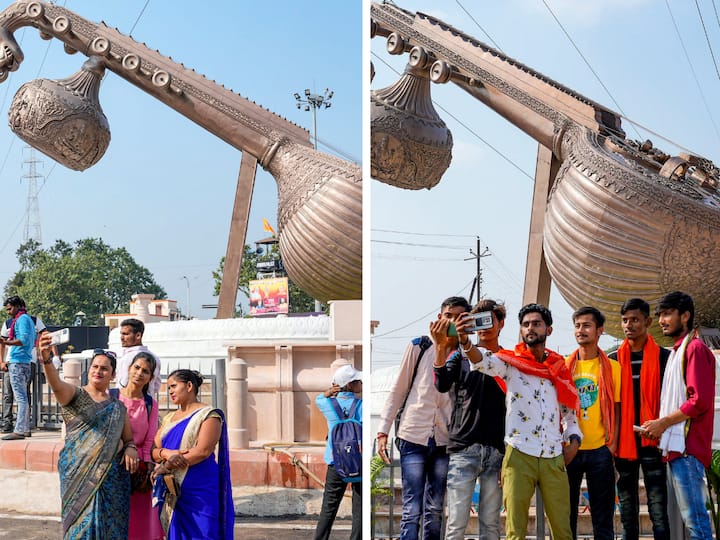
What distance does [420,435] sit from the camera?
337cm

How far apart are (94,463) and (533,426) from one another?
1.71 meters

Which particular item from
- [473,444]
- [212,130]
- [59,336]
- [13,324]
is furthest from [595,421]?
[212,130]

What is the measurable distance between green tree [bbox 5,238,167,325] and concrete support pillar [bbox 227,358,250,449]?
36.1 meters

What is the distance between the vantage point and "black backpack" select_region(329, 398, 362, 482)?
3.96m

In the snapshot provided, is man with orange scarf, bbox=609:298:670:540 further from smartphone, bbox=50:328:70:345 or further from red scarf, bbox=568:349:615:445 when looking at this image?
smartphone, bbox=50:328:70:345

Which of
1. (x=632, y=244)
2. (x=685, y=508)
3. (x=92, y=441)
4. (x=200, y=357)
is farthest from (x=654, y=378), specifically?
(x=200, y=357)

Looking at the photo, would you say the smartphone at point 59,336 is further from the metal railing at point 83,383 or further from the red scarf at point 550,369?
the metal railing at point 83,383

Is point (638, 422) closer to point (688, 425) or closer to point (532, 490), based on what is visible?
point (688, 425)

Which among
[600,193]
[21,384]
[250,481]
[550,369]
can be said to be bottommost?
[250,481]

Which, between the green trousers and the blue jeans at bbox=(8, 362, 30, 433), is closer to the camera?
the green trousers

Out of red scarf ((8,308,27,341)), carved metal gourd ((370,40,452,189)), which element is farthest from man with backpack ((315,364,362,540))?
red scarf ((8,308,27,341))

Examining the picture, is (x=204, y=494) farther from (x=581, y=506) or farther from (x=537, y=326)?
(x=581, y=506)

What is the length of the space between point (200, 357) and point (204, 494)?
5985mm

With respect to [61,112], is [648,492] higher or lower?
lower
